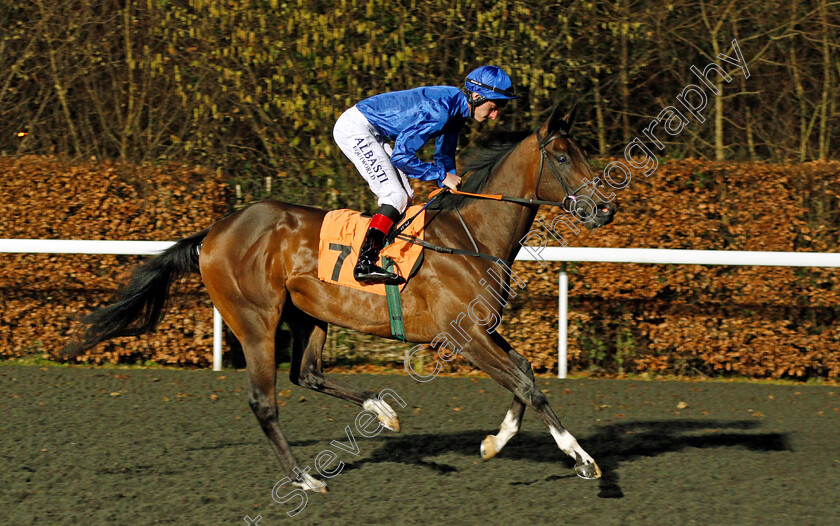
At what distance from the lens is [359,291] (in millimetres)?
4234

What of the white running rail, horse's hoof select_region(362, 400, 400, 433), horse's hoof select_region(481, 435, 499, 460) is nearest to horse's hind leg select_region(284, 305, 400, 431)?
horse's hoof select_region(362, 400, 400, 433)

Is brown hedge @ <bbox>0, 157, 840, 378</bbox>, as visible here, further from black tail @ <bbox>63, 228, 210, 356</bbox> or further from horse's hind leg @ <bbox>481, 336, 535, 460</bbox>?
horse's hind leg @ <bbox>481, 336, 535, 460</bbox>

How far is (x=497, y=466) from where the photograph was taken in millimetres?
4305

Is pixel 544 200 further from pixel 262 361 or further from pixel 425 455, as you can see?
pixel 262 361

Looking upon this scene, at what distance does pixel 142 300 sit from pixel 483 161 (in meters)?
2.08

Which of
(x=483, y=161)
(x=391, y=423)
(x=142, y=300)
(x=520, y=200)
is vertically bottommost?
(x=391, y=423)

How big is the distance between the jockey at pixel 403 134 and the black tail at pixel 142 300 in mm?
1062

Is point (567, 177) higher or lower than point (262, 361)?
higher

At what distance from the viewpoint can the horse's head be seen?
3.87 metres

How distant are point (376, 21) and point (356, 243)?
386 cm

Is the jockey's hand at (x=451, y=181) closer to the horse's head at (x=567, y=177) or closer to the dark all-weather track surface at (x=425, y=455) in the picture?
the horse's head at (x=567, y=177)

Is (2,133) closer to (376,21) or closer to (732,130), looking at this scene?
(376,21)

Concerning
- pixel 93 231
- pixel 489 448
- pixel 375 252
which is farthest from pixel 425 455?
pixel 93 231

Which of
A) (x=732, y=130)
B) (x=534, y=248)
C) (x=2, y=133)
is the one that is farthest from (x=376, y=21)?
(x=2, y=133)
